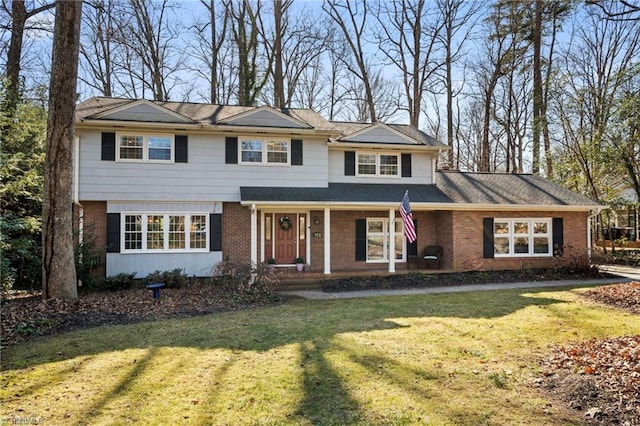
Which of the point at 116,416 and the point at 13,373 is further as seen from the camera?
the point at 13,373

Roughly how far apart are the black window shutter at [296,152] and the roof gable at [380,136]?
→ 6.88ft

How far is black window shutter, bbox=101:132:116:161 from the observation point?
13.0m

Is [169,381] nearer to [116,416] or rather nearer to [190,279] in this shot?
[116,416]

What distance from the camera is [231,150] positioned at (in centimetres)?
1398

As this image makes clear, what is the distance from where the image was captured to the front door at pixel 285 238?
1479cm

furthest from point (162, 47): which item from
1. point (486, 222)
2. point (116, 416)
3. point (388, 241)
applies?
point (116, 416)

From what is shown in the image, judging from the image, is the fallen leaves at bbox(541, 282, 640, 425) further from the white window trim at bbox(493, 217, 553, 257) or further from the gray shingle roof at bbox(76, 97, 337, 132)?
the gray shingle roof at bbox(76, 97, 337, 132)

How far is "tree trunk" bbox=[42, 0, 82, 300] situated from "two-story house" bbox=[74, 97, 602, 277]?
3496 mm

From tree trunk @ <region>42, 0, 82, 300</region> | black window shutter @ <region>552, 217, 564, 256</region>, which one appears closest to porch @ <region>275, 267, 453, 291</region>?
black window shutter @ <region>552, 217, 564, 256</region>

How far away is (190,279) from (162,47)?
17.1m

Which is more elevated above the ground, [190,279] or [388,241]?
[388,241]

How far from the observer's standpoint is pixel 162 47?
934 inches

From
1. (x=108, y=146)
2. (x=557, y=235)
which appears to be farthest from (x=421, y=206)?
(x=108, y=146)

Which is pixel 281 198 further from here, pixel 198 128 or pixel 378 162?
pixel 378 162
